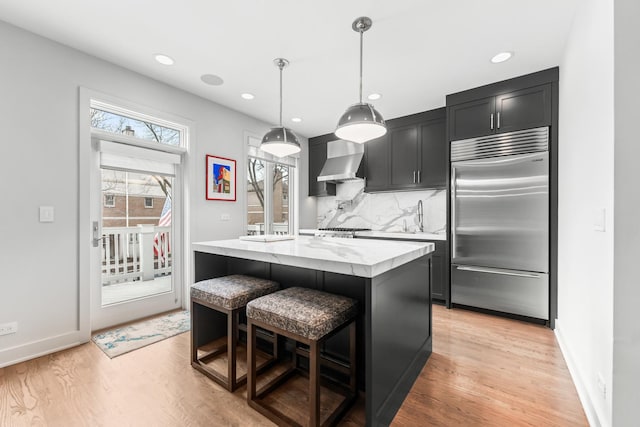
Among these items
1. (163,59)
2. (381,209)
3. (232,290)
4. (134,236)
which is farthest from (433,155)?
(134,236)

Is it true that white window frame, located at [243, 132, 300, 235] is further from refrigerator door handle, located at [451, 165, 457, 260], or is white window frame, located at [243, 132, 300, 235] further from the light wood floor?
refrigerator door handle, located at [451, 165, 457, 260]

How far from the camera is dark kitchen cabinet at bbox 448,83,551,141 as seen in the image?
2770 millimetres

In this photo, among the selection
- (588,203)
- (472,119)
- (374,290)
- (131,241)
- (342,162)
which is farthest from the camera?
(342,162)

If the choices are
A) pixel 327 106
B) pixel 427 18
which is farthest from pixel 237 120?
pixel 427 18

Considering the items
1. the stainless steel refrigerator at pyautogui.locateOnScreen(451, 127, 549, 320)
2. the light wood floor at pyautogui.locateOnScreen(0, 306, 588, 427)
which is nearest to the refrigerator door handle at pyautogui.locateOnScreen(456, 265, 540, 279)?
the stainless steel refrigerator at pyautogui.locateOnScreen(451, 127, 549, 320)

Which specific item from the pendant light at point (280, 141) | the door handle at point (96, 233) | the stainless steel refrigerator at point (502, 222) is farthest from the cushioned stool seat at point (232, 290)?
the stainless steel refrigerator at point (502, 222)

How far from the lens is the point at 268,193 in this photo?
452 centimetres

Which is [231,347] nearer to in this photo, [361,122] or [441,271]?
[361,122]

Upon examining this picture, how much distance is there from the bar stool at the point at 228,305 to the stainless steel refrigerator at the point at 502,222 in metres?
2.35

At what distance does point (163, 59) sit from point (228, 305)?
7.83 feet

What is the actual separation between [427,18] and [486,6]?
15.2 inches

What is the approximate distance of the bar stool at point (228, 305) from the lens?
1.73 m

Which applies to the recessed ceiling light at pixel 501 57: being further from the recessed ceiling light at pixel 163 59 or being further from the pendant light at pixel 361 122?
the recessed ceiling light at pixel 163 59

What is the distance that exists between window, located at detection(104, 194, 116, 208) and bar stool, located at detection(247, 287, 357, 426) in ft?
7.28
